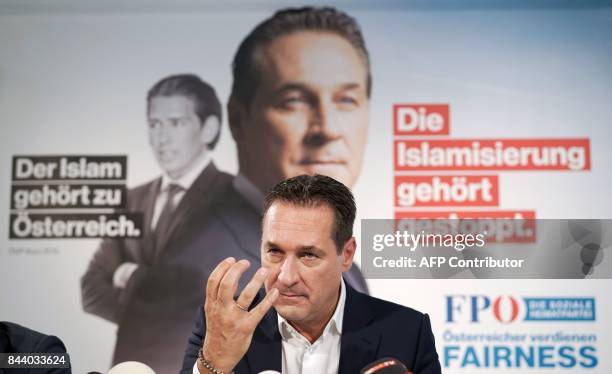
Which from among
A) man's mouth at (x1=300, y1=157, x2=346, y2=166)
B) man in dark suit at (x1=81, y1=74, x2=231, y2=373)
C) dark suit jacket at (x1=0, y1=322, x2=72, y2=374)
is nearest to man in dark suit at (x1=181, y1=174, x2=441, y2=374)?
dark suit jacket at (x1=0, y1=322, x2=72, y2=374)

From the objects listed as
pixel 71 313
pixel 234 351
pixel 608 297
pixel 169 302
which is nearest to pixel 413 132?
pixel 608 297

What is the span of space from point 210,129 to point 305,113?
0.56 metres

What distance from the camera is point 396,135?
13.2 ft

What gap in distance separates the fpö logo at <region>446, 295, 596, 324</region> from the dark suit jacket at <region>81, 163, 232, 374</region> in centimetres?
140

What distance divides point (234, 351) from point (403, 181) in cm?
236

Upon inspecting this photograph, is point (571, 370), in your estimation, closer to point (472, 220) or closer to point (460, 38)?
point (472, 220)

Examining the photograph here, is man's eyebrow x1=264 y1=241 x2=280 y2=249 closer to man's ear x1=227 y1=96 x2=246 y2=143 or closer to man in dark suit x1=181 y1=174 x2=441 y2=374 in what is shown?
man in dark suit x1=181 y1=174 x2=441 y2=374

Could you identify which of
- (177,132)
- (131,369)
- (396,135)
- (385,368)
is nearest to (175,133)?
(177,132)

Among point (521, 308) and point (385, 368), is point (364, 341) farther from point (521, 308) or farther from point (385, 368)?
point (521, 308)

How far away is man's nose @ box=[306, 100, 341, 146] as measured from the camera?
405cm

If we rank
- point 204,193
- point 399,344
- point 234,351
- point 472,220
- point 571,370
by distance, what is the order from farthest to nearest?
1. point 204,193
2. point 472,220
3. point 571,370
4. point 399,344
5. point 234,351

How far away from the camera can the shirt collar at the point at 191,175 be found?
13.5 feet

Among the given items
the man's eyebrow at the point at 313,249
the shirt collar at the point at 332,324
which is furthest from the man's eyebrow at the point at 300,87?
the man's eyebrow at the point at 313,249

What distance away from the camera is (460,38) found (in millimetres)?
4074
